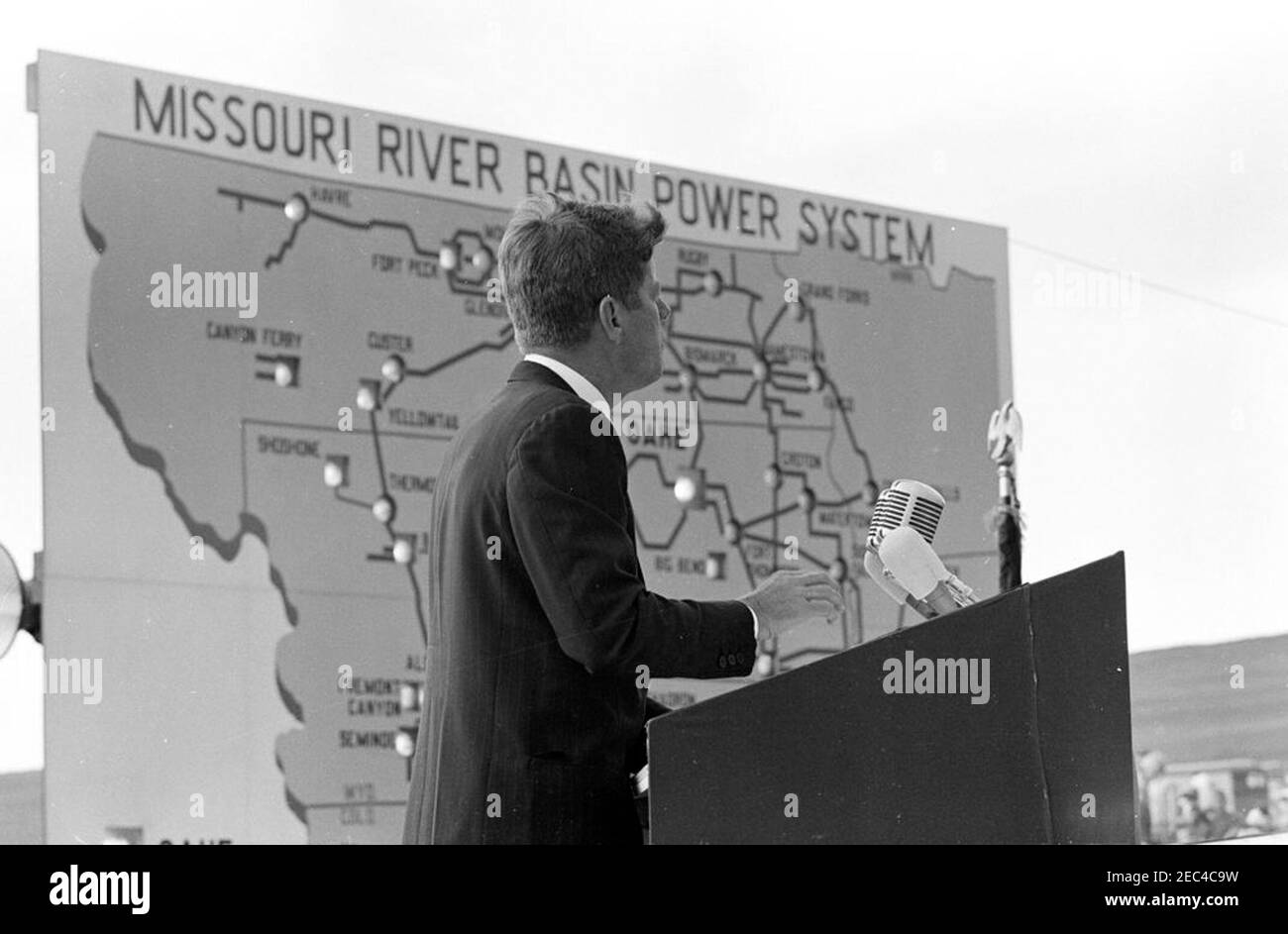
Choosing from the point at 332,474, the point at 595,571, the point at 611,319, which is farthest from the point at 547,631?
the point at 332,474

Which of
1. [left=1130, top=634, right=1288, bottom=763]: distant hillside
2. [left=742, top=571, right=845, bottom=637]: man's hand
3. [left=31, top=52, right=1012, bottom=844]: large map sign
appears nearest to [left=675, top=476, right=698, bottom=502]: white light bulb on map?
[left=31, top=52, right=1012, bottom=844]: large map sign

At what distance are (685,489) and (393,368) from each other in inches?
31.2

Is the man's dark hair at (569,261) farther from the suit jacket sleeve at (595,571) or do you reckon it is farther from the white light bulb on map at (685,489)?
the white light bulb on map at (685,489)

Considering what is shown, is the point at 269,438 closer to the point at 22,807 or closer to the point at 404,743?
the point at 404,743

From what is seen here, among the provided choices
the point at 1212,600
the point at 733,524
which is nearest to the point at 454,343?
the point at 733,524


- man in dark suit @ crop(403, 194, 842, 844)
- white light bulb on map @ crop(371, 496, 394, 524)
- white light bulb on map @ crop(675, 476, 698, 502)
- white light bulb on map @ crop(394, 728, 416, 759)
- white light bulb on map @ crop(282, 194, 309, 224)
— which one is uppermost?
white light bulb on map @ crop(282, 194, 309, 224)

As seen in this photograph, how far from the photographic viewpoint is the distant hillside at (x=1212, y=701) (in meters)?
4.05

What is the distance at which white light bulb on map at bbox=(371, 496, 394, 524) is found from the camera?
3277 mm

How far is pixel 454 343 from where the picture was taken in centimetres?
347

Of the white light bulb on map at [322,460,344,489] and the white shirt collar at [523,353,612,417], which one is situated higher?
the white light bulb on map at [322,460,344,489]

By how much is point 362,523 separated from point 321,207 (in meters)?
0.66

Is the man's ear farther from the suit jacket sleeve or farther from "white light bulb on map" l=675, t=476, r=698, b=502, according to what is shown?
"white light bulb on map" l=675, t=476, r=698, b=502

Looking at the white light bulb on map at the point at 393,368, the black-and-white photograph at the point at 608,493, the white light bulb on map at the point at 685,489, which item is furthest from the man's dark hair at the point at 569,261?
the white light bulb on map at the point at 685,489

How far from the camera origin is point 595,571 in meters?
1.31
